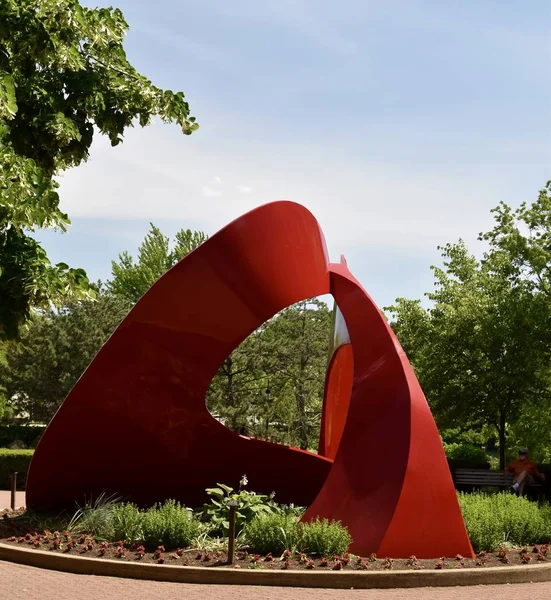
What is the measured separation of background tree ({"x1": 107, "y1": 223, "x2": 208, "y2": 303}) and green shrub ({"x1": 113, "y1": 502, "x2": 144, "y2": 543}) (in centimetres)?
2908

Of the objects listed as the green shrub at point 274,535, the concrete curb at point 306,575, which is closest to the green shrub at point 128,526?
the concrete curb at point 306,575

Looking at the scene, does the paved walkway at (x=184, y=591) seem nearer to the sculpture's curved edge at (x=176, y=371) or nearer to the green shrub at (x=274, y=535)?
the green shrub at (x=274, y=535)

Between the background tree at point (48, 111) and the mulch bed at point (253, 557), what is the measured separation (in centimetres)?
261

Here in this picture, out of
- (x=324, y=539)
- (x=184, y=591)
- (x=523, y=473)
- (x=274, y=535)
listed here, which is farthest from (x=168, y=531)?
(x=523, y=473)

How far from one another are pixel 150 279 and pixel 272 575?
32360 millimetres

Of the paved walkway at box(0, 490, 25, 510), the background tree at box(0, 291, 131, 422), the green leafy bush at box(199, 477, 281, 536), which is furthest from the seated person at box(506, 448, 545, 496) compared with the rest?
the background tree at box(0, 291, 131, 422)

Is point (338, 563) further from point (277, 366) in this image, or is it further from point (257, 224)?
point (277, 366)

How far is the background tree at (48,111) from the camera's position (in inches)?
277

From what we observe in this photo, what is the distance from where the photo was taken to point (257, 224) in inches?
415

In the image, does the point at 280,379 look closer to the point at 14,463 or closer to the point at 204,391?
the point at 14,463

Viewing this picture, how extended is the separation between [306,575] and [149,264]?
33058 mm

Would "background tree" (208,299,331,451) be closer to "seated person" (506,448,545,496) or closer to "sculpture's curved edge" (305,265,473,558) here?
"seated person" (506,448,545,496)

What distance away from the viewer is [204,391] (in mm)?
10914

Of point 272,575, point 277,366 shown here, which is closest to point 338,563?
point 272,575
